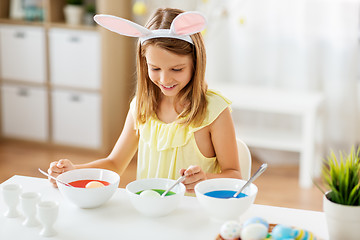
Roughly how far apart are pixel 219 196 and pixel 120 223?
0.25 m

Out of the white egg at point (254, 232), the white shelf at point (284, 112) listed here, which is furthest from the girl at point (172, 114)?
the white shelf at point (284, 112)

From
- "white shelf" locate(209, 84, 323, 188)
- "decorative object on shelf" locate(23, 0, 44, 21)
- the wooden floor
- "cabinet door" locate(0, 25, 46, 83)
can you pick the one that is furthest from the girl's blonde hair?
"decorative object on shelf" locate(23, 0, 44, 21)

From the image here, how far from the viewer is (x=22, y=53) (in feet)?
13.6

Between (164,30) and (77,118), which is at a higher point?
(164,30)

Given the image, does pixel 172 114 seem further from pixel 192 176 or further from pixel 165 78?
pixel 192 176

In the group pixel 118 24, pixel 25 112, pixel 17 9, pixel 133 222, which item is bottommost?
pixel 25 112

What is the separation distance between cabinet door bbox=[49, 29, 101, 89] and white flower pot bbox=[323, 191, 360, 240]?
2817 millimetres

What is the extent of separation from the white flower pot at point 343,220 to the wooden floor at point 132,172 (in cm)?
190

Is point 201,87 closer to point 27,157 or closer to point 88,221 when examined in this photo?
point 88,221

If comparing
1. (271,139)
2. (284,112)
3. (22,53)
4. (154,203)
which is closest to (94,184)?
(154,203)

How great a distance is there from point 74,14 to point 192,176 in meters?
2.66

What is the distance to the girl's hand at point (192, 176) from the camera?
1.54 m

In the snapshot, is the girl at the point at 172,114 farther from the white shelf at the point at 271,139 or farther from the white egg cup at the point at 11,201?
the white shelf at the point at 271,139

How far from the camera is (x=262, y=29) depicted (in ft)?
12.8
